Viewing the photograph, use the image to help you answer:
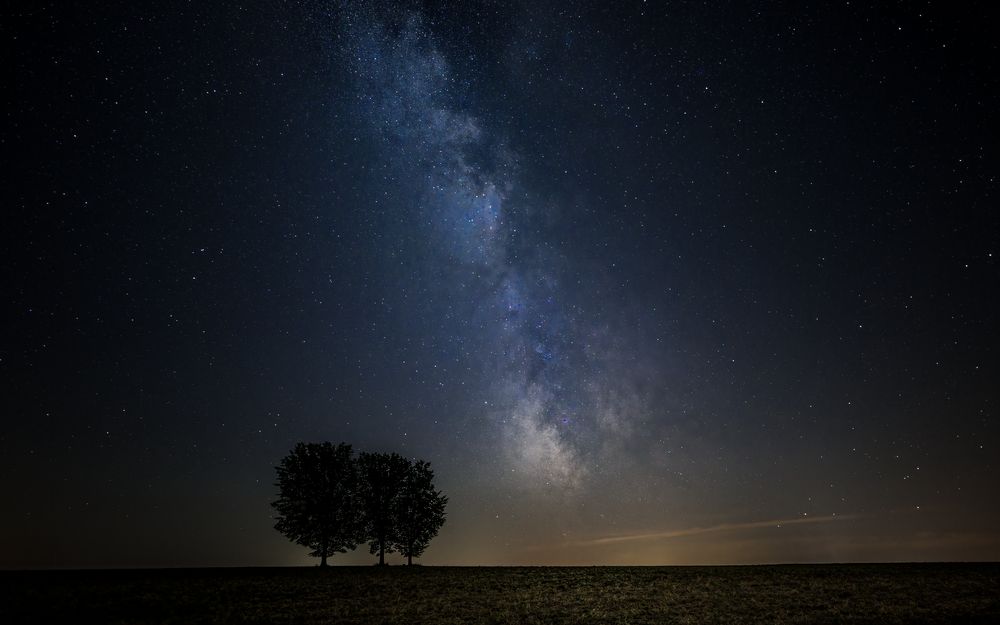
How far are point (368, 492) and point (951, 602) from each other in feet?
130

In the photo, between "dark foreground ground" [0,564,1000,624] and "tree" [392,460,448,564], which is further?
"tree" [392,460,448,564]

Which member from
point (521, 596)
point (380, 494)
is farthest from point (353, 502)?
point (521, 596)

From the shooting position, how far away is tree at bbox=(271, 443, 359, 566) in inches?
1748

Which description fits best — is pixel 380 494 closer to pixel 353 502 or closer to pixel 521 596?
pixel 353 502

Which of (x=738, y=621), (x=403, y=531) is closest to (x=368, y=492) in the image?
(x=403, y=531)

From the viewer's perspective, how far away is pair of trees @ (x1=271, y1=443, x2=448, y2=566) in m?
44.7

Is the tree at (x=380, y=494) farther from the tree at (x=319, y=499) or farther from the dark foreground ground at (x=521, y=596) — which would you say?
the dark foreground ground at (x=521, y=596)

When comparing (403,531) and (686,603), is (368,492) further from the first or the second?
(686,603)

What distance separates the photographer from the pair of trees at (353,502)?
147 ft

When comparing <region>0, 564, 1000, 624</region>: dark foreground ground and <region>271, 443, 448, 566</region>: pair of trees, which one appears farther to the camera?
<region>271, 443, 448, 566</region>: pair of trees

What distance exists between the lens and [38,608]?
70.0 ft

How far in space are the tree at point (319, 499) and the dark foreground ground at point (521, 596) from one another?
1019 centimetres

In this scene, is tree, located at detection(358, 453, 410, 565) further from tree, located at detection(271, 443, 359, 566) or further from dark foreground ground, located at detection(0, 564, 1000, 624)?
dark foreground ground, located at detection(0, 564, 1000, 624)

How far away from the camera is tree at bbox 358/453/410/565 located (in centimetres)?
4694
